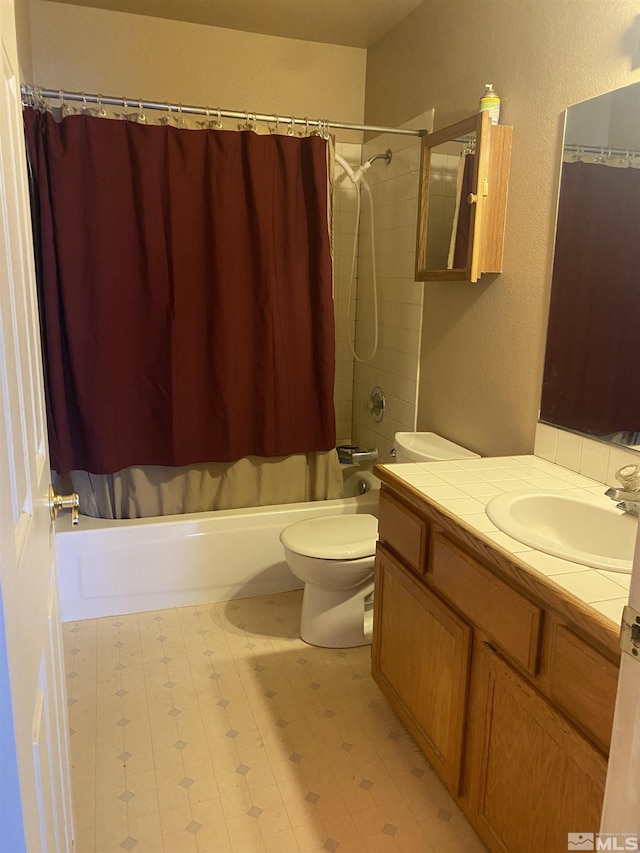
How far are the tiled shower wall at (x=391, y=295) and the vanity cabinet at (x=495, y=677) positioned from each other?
A: 1.16 meters

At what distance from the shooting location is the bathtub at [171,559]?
2.51 meters

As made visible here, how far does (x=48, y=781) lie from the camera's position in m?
0.92

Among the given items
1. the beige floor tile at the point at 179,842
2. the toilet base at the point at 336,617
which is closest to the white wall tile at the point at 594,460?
the toilet base at the point at 336,617

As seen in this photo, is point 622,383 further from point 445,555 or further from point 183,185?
point 183,185

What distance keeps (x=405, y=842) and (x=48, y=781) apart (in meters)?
1.02

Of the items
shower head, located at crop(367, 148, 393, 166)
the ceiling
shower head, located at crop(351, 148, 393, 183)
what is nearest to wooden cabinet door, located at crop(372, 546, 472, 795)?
shower head, located at crop(351, 148, 393, 183)

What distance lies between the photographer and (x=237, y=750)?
186 centimetres

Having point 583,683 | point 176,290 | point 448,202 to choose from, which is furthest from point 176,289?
point 583,683

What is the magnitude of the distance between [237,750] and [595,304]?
5.37 feet

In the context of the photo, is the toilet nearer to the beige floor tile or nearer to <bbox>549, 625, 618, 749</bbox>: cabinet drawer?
the beige floor tile

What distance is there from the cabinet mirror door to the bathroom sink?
84 centimetres

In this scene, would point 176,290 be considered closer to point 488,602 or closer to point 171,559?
point 171,559

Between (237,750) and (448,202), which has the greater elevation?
(448,202)

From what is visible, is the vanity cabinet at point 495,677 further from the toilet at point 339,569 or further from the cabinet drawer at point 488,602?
the toilet at point 339,569
